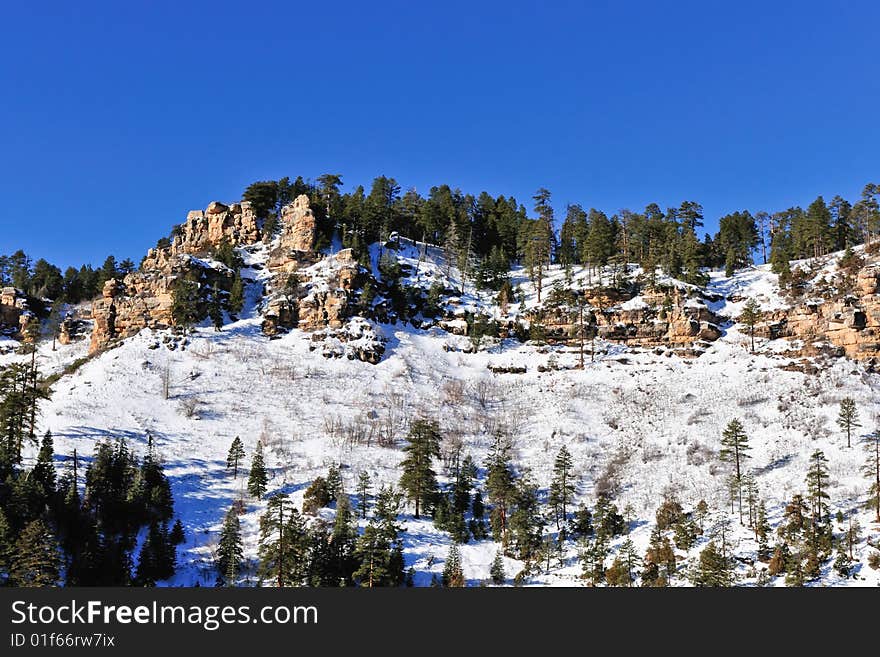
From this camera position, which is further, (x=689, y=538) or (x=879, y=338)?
(x=879, y=338)

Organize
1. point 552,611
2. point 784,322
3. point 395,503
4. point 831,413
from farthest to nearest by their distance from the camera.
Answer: point 784,322
point 831,413
point 395,503
point 552,611

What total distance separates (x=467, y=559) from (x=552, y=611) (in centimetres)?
3478

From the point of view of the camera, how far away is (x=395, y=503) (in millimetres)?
69875

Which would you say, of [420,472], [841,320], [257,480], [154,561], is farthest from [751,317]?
[154,561]

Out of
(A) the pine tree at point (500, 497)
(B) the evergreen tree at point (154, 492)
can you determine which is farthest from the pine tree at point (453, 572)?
(B) the evergreen tree at point (154, 492)

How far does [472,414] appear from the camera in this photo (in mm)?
92062

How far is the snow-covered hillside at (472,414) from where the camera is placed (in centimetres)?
6694

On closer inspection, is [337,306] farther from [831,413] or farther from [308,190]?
[831,413]

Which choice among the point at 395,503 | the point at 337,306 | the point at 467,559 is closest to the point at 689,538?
the point at 467,559

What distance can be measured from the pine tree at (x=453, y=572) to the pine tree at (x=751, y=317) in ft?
193

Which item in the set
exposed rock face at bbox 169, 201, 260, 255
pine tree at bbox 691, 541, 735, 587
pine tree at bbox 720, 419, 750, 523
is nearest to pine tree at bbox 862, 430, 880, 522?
pine tree at bbox 720, 419, 750, 523

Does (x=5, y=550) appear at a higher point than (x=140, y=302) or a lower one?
lower

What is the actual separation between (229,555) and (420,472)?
67.7 feet

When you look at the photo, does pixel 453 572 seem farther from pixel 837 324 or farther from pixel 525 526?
pixel 837 324
